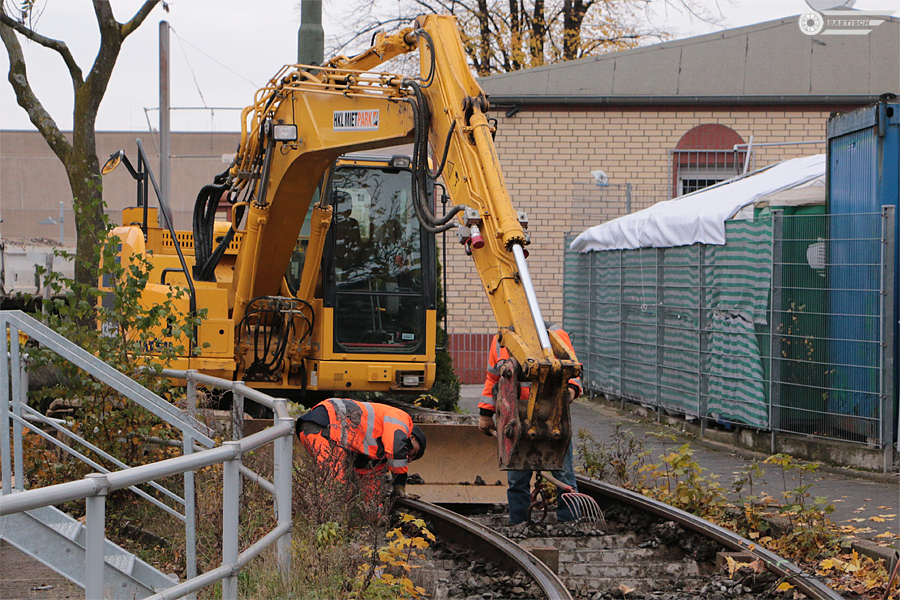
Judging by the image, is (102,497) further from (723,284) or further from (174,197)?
(174,197)

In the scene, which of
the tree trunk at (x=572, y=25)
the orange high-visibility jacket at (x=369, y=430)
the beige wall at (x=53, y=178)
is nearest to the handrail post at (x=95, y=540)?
the orange high-visibility jacket at (x=369, y=430)

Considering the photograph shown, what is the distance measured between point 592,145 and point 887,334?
1040 cm

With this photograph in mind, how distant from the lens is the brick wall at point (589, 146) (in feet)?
66.0

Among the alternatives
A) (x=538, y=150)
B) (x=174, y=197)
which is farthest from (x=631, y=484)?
(x=174, y=197)

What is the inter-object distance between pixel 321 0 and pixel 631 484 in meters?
6.20

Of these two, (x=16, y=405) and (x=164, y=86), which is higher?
(x=164, y=86)

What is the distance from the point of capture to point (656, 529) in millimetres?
7996

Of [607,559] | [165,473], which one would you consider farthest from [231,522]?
[607,559]

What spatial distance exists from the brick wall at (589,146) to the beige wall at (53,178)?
2212 cm

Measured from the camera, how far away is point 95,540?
3525 millimetres

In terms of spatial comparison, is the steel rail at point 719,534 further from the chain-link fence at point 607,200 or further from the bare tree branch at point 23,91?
the chain-link fence at point 607,200

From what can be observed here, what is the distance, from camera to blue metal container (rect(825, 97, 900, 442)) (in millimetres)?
10656

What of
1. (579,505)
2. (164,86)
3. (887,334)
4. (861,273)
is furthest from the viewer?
(164,86)

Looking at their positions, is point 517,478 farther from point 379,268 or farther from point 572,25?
point 572,25
